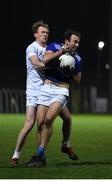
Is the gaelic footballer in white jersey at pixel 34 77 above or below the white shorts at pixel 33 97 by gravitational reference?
above

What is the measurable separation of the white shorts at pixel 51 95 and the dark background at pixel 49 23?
61291 millimetres

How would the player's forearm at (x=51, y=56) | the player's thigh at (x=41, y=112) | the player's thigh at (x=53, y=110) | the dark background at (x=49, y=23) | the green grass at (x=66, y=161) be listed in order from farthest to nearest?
the dark background at (x=49, y=23), the player's thigh at (x=41, y=112), the player's thigh at (x=53, y=110), the player's forearm at (x=51, y=56), the green grass at (x=66, y=161)

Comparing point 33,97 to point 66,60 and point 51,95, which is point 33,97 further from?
point 66,60

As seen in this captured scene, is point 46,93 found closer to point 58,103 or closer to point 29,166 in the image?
point 58,103

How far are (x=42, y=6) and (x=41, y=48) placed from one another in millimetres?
64612

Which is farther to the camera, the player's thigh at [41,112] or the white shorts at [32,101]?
the white shorts at [32,101]

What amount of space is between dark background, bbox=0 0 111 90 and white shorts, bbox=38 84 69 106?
2413 inches

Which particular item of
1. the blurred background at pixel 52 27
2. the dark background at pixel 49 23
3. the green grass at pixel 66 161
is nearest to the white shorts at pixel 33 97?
the green grass at pixel 66 161

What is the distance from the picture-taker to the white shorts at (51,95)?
507 inches

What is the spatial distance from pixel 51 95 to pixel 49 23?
67.2m

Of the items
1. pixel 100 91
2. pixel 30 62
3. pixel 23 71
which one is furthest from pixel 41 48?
pixel 23 71

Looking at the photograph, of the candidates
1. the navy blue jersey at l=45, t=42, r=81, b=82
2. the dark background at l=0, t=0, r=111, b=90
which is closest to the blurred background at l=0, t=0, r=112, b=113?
the dark background at l=0, t=0, r=111, b=90

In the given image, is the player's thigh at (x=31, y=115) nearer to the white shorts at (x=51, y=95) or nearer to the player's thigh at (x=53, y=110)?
the white shorts at (x=51, y=95)

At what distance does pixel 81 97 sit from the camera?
5716 cm
